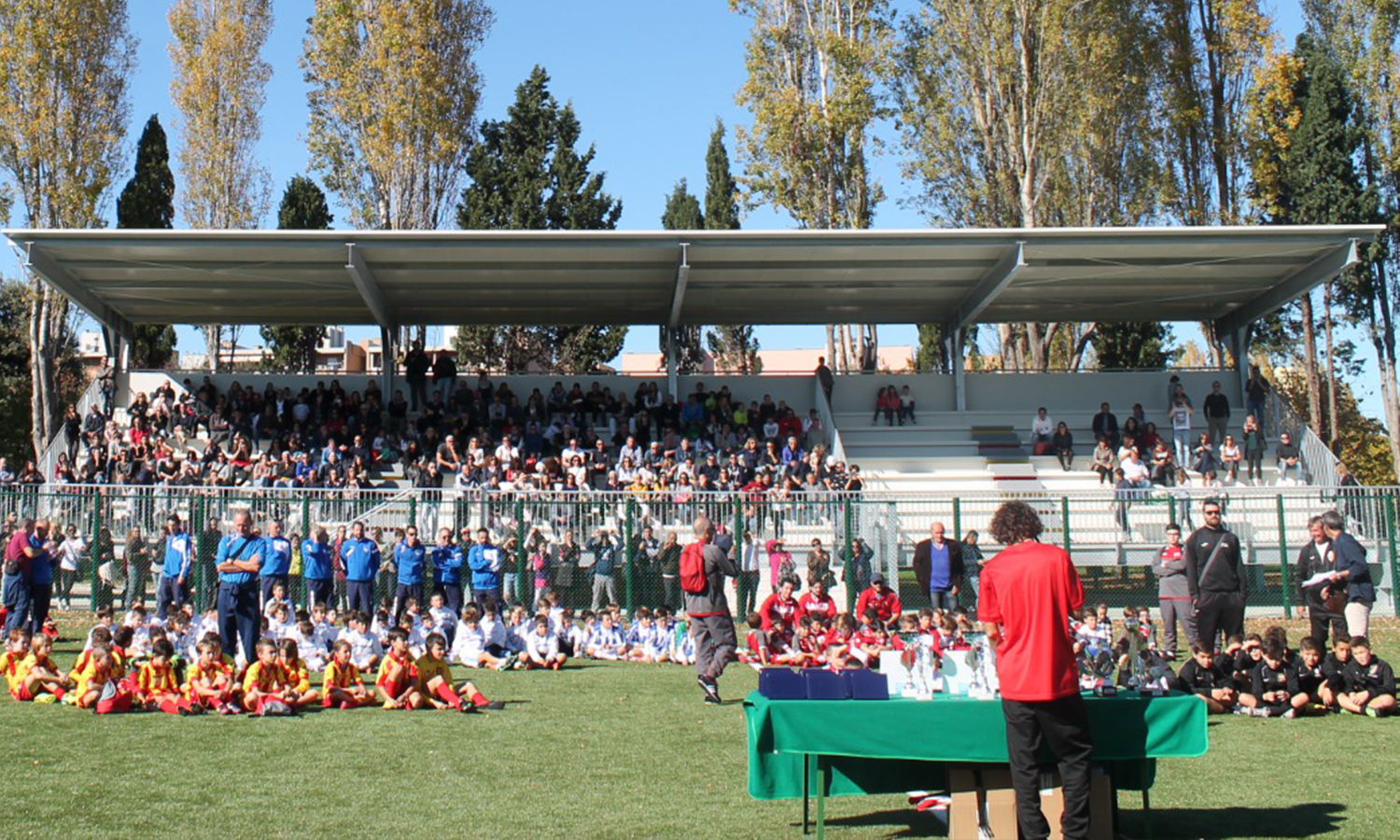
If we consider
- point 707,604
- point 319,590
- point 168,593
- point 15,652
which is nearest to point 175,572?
point 168,593

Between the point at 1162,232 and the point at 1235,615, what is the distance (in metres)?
13.5

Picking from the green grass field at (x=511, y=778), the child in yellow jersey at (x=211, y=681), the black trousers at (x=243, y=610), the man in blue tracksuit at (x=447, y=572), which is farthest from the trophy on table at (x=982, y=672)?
the man in blue tracksuit at (x=447, y=572)

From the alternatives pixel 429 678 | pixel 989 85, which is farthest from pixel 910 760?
pixel 989 85

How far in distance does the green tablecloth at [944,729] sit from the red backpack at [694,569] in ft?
15.5

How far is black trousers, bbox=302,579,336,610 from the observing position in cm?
Answer: 1744

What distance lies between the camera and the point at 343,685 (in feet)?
40.6

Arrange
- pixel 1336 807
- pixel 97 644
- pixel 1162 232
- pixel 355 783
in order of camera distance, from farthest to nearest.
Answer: pixel 1162 232 < pixel 97 644 < pixel 355 783 < pixel 1336 807

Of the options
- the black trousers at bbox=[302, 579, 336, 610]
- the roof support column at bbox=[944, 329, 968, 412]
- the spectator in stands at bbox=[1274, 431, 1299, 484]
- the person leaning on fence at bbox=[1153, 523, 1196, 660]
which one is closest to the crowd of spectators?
the roof support column at bbox=[944, 329, 968, 412]

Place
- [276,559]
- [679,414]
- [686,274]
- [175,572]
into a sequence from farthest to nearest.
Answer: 1. [679,414]
2. [686,274]
3. [175,572]
4. [276,559]

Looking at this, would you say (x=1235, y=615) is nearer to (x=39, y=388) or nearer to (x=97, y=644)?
(x=97, y=644)

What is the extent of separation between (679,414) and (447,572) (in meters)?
10.8

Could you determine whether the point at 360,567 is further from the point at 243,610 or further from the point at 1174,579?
the point at 1174,579

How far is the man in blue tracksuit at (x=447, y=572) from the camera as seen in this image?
56.3ft

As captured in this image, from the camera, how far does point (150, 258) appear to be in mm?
24469
